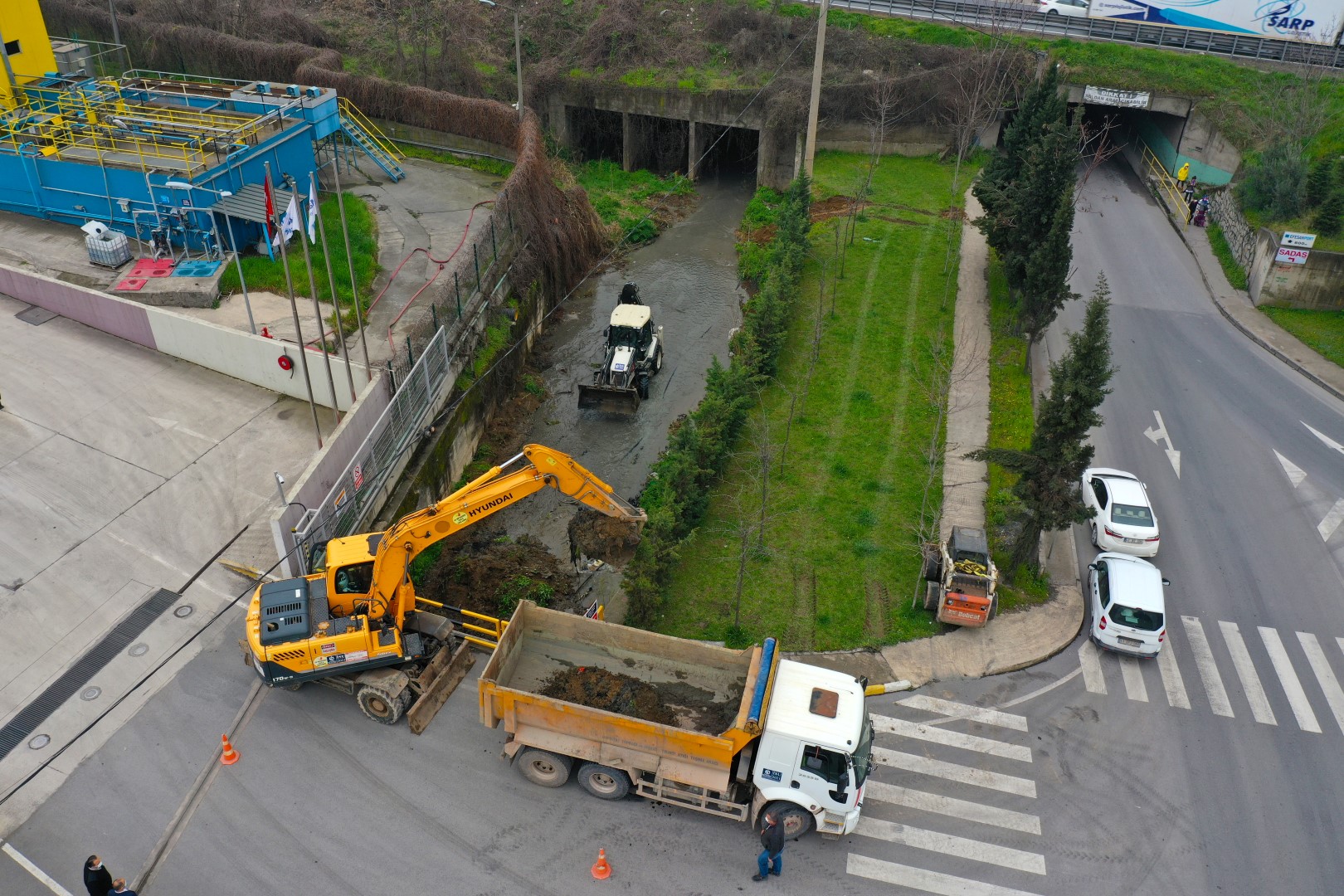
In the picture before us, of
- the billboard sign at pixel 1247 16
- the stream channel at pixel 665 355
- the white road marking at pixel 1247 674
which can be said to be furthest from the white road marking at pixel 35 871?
the billboard sign at pixel 1247 16

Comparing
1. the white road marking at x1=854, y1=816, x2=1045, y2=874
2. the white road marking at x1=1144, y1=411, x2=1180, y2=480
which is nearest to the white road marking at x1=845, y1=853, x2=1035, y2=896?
the white road marking at x1=854, y1=816, x2=1045, y2=874

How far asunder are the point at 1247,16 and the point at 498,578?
44.3m

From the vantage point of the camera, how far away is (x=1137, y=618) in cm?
1877

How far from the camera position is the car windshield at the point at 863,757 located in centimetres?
1451

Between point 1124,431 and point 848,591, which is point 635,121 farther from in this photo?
point 848,591

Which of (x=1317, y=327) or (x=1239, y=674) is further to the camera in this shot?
(x=1317, y=327)

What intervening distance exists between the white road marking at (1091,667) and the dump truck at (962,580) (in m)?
1.83

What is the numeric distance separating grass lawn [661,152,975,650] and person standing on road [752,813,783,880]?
493cm

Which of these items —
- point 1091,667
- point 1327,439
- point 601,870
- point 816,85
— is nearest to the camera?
point 601,870

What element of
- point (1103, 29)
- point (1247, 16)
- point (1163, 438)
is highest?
point (1247, 16)

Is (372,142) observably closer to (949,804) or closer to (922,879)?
(949,804)

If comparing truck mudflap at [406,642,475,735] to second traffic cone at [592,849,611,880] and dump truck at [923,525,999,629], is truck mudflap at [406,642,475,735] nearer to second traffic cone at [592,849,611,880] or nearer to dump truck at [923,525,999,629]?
second traffic cone at [592,849,611,880]

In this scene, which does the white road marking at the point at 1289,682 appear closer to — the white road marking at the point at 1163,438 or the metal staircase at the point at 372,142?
the white road marking at the point at 1163,438

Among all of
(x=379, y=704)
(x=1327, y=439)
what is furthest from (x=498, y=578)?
(x=1327, y=439)
